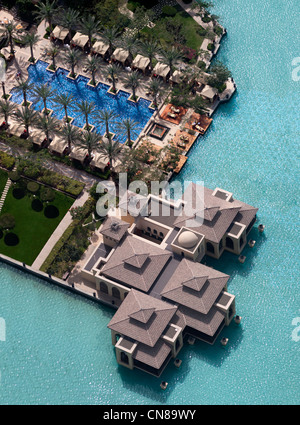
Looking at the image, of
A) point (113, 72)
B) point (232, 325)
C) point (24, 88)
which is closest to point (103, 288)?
point (232, 325)

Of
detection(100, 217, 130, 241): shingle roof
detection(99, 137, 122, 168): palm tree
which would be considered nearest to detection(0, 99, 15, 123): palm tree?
detection(99, 137, 122, 168): palm tree

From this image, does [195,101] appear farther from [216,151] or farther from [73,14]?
[73,14]

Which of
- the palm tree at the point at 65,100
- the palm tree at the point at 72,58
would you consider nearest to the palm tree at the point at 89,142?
the palm tree at the point at 65,100

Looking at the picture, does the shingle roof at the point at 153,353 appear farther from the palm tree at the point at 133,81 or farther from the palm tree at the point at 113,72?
the palm tree at the point at 113,72

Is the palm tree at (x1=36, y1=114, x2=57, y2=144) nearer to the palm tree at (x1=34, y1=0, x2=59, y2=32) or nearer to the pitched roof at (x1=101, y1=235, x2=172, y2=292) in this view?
the palm tree at (x1=34, y1=0, x2=59, y2=32)

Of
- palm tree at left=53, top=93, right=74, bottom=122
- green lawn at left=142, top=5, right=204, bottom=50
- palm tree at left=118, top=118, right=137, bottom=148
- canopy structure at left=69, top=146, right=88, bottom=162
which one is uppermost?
green lawn at left=142, top=5, right=204, bottom=50

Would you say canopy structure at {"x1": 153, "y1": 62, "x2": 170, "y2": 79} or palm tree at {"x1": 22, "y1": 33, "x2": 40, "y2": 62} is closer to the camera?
canopy structure at {"x1": 153, "y1": 62, "x2": 170, "y2": 79}
